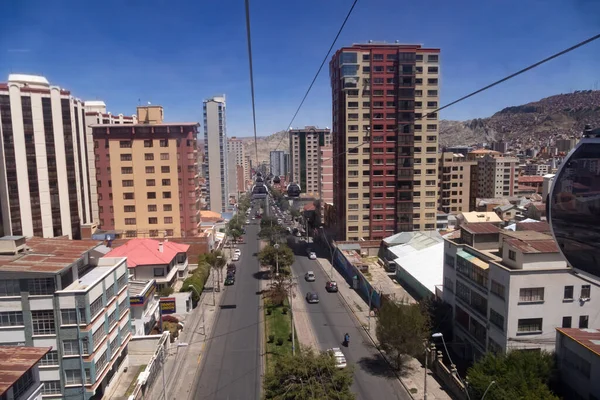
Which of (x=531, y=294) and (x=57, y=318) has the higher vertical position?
(x=531, y=294)

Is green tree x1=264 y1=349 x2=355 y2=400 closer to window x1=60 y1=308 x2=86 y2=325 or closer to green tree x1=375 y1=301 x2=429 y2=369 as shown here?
green tree x1=375 y1=301 x2=429 y2=369

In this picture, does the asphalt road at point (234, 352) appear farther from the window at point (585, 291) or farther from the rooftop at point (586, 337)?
the window at point (585, 291)

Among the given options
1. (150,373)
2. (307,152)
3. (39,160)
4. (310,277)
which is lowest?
(310,277)

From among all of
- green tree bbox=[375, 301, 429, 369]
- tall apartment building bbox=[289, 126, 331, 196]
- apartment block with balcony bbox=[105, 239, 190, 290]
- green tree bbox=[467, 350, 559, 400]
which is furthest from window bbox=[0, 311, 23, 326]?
tall apartment building bbox=[289, 126, 331, 196]

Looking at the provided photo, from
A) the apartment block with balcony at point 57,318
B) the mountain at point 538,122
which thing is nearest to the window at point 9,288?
the apartment block with balcony at point 57,318

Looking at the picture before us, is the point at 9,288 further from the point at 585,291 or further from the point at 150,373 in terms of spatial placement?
the point at 585,291

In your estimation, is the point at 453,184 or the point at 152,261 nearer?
the point at 152,261

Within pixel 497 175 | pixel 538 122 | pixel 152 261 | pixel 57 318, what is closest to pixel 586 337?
pixel 57 318
